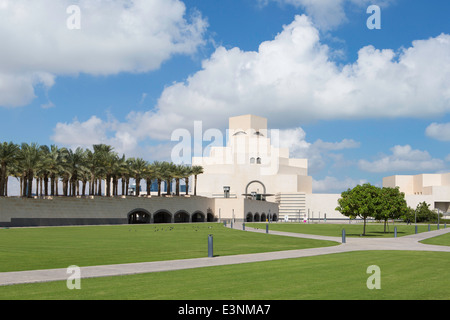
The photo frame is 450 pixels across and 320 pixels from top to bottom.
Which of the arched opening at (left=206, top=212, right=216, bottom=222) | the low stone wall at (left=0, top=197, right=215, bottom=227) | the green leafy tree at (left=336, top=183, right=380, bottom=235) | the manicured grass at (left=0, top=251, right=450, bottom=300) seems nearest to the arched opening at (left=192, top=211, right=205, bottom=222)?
the arched opening at (left=206, top=212, right=216, bottom=222)

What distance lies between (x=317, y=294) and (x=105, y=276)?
20.4ft

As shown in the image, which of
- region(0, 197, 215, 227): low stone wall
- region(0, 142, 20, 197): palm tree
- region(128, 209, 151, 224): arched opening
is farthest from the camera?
region(128, 209, 151, 224): arched opening

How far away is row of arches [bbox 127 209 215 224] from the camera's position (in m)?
92.2

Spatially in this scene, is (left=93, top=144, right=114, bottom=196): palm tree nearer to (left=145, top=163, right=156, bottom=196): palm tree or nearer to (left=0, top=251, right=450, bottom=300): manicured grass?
(left=145, top=163, right=156, bottom=196): palm tree

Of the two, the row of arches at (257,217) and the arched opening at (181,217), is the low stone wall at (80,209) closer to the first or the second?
the arched opening at (181,217)

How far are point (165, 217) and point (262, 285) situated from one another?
9393 centimetres

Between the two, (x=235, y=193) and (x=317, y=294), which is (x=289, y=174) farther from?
(x=317, y=294)

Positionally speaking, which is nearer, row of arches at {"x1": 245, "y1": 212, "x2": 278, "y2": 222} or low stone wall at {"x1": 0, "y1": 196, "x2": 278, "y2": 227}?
low stone wall at {"x1": 0, "y1": 196, "x2": 278, "y2": 227}

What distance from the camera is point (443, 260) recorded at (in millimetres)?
19312

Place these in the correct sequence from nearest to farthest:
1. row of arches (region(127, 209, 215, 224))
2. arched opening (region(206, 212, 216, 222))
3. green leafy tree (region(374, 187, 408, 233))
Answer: green leafy tree (region(374, 187, 408, 233)), row of arches (region(127, 209, 215, 224)), arched opening (region(206, 212, 216, 222))

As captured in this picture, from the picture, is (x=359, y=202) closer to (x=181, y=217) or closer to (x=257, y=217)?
(x=181, y=217)

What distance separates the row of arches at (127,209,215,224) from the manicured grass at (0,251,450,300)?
243ft

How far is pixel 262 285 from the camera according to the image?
39.0 ft
